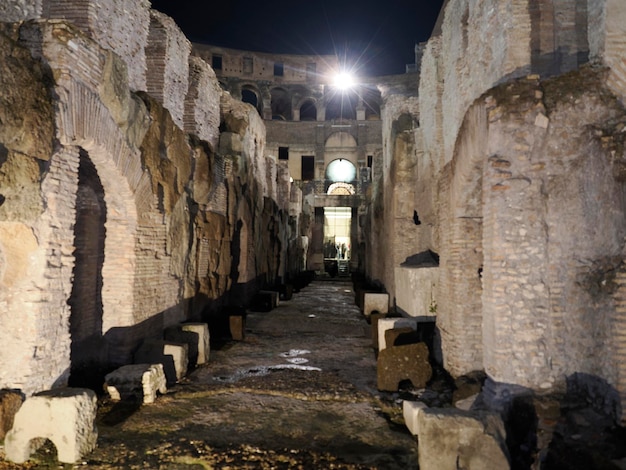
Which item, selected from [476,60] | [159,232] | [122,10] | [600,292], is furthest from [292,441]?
[122,10]

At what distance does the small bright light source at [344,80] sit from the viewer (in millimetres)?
42656

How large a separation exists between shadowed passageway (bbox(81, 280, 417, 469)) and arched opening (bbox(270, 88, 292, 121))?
127ft

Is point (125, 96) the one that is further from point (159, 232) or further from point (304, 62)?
point (304, 62)

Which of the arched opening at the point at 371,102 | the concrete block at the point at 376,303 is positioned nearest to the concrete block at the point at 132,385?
the concrete block at the point at 376,303

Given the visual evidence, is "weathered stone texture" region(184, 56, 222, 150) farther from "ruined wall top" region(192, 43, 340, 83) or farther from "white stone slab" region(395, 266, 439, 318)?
"ruined wall top" region(192, 43, 340, 83)

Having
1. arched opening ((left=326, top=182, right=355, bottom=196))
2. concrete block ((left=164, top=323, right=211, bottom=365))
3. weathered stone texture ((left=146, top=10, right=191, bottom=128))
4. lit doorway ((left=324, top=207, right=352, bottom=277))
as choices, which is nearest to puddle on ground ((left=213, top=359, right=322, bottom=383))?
concrete block ((left=164, top=323, right=211, bottom=365))

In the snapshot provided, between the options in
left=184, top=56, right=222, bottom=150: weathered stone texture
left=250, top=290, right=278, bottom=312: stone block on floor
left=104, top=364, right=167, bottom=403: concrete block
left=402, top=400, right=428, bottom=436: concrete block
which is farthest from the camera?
left=250, top=290, right=278, bottom=312: stone block on floor

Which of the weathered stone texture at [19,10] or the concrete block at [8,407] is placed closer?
the concrete block at [8,407]

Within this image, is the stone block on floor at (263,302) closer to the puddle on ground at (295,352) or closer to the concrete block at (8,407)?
the puddle on ground at (295,352)

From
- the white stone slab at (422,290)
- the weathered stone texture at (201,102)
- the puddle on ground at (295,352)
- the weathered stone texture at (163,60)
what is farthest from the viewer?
the weathered stone texture at (201,102)

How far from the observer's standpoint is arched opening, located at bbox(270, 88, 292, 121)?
4259 cm

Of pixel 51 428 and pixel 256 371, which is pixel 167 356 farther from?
pixel 51 428

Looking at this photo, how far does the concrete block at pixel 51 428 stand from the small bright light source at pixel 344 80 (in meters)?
42.3

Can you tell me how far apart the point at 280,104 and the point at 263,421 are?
43661mm
